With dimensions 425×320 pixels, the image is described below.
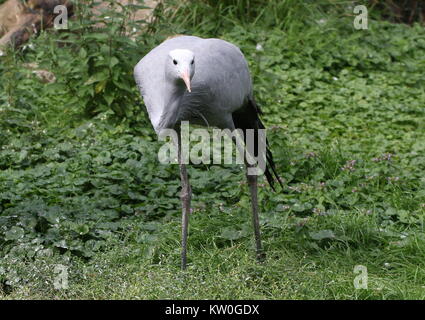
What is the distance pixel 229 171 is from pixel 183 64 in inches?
88.8

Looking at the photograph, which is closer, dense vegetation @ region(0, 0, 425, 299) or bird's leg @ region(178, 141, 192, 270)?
dense vegetation @ region(0, 0, 425, 299)

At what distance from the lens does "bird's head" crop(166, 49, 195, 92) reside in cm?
416

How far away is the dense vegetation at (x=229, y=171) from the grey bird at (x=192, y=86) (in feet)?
1.31

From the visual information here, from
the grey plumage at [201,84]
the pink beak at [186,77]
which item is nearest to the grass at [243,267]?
the grey plumage at [201,84]

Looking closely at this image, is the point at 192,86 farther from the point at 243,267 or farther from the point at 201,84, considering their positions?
the point at 243,267

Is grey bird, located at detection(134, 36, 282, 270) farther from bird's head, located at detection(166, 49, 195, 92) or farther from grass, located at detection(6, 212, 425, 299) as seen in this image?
grass, located at detection(6, 212, 425, 299)

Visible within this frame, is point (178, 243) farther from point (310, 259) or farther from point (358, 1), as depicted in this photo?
point (358, 1)

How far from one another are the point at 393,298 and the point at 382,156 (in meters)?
2.33

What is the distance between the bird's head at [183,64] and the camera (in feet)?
13.7

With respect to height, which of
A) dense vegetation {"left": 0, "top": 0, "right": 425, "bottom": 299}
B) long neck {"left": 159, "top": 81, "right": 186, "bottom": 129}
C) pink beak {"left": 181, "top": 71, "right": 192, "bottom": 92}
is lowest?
dense vegetation {"left": 0, "top": 0, "right": 425, "bottom": 299}

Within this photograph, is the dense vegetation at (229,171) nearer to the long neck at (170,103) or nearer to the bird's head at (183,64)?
the long neck at (170,103)

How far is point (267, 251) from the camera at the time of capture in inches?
196

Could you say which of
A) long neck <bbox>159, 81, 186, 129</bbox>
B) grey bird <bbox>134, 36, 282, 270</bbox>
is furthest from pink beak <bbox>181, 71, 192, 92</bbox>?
long neck <bbox>159, 81, 186, 129</bbox>

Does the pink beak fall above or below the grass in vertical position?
above
